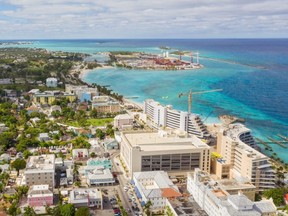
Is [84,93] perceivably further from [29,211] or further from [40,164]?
[29,211]

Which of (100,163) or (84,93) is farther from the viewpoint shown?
(84,93)

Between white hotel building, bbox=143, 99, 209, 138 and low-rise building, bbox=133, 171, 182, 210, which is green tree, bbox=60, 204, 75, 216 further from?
white hotel building, bbox=143, 99, 209, 138

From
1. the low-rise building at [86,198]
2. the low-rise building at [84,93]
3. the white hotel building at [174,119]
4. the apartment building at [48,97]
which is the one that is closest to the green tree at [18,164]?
the low-rise building at [86,198]

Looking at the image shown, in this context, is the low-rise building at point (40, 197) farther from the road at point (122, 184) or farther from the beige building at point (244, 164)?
the beige building at point (244, 164)

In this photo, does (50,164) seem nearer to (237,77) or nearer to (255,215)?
(255,215)

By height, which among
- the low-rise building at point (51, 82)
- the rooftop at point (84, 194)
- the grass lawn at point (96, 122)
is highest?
the low-rise building at point (51, 82)

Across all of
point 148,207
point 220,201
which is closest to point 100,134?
point 148,207
